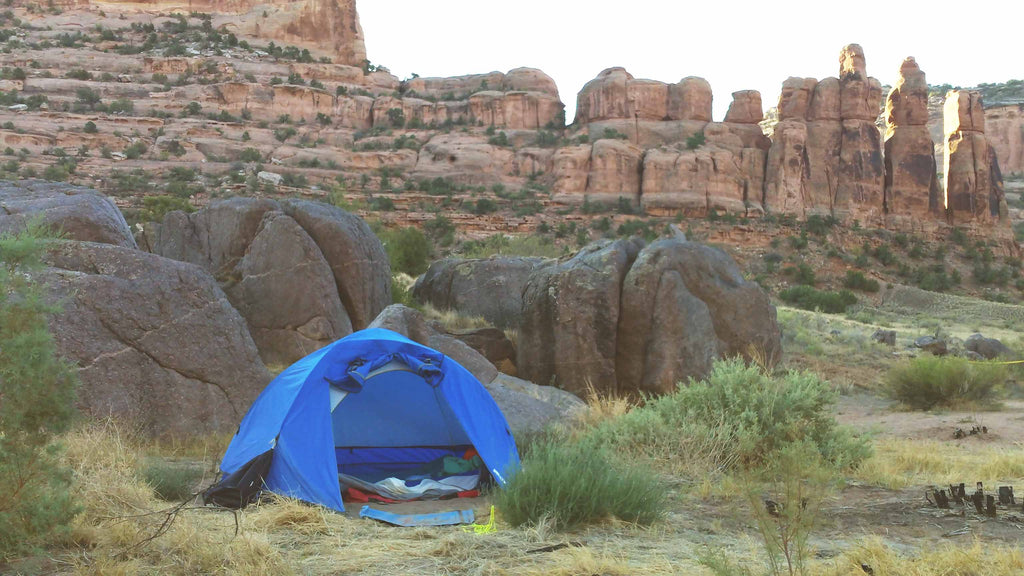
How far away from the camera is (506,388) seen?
11.3m

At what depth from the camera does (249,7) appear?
80500 millimetres

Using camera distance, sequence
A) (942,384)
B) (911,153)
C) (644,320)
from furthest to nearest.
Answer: (911,153), (942,384), (644,320)

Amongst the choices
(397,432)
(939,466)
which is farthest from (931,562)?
(397,432)

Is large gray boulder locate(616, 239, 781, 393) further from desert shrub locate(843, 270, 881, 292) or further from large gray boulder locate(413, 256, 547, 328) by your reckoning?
desert shrub locate(843, 270, 881, 292)

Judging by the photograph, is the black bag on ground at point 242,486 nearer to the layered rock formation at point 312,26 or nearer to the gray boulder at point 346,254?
the gray boulder at point 346,254

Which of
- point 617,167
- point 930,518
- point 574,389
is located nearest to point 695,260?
point 574,389

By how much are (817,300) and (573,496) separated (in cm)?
3260

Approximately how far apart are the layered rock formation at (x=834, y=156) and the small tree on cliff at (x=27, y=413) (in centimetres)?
5459

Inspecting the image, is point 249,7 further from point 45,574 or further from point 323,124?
point 45,574

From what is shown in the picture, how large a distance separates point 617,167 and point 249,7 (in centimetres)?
4415

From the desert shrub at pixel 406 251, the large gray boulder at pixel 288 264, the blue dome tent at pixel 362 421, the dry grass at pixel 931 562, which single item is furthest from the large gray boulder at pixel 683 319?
the desert shrub at pixel 406 251

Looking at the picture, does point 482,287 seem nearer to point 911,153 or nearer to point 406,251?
point 406,251

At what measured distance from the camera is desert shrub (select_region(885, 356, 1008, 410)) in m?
13.7

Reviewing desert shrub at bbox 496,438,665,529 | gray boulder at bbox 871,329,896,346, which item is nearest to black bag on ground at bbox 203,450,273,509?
desert shrub at bbox 496,438,665,529
